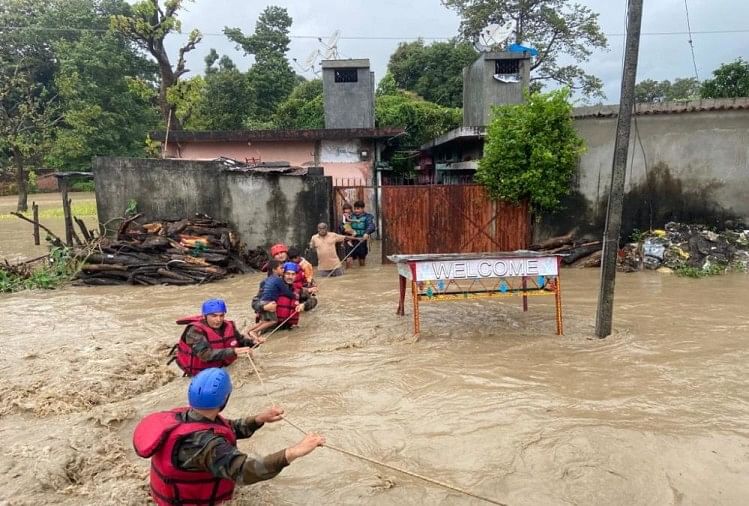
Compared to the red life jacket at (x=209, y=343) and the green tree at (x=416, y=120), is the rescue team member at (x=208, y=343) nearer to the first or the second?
the red life jacket at (x=209, y=343)

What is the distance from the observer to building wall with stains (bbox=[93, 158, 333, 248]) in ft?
42.6

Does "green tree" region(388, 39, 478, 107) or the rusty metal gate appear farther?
"green tree" region(388, 39, 478, 107)

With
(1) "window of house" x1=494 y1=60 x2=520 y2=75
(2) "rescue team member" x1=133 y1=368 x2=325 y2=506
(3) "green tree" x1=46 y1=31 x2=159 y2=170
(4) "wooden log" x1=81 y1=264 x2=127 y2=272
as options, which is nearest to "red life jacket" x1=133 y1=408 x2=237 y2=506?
(2) "rescue team member" x1=133 y1=368 x2=325 y2=506

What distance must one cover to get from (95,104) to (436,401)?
3174cm

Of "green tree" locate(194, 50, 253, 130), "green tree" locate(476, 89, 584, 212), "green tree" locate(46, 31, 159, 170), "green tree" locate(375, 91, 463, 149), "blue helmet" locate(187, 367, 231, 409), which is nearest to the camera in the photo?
"blue helmet" locate(187, 367, 231, 409)

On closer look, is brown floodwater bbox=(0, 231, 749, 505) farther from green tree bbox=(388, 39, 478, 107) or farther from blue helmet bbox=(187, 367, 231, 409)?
green tree bbox=(388, 39, 478, 107)

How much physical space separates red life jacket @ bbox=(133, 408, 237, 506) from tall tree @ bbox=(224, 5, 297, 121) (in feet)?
102

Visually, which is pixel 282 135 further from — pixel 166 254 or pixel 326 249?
pixel 326 249

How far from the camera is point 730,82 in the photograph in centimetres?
1831

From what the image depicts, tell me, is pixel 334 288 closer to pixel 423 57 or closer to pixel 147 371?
pixel 147 371

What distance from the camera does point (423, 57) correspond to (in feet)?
116

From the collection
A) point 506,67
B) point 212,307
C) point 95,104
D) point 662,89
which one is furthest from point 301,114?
point 662,89

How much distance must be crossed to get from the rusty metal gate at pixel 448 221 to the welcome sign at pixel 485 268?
6136 mm

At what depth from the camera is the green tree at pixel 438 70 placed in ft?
111
